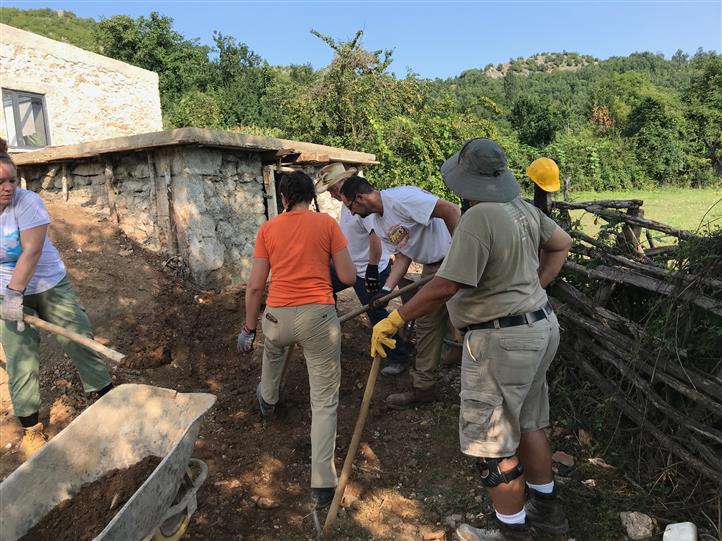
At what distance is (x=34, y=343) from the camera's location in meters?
3.32

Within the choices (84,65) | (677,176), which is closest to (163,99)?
(84,65)

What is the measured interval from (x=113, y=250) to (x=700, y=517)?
628 centimetres

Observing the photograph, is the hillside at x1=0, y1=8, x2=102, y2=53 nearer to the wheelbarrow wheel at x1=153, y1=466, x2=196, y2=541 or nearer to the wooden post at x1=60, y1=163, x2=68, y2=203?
the wooden post at x1=60, y1=163, x2=68, y2=203

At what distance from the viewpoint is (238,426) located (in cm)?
374

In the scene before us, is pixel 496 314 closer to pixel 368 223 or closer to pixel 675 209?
pixel 368 223

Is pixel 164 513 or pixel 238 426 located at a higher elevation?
pixel 164 513

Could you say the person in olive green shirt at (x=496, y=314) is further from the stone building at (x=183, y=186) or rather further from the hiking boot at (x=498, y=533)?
the stone building at (x=183, y=186)

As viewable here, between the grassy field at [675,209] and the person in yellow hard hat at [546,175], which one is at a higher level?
the person in yellow hard hat at [546,175]

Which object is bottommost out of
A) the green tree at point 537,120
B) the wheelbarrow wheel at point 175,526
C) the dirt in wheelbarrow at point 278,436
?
the dirt in wheelbarrow at point 278,436

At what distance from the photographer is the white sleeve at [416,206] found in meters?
3.76

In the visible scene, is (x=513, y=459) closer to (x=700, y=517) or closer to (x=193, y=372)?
(x=700, y=517)

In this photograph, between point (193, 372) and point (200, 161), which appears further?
point (200, 161)

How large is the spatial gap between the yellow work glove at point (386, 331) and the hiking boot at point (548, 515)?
3.54 ft

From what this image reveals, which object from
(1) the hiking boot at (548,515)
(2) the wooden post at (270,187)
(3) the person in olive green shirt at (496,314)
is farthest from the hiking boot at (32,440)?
(2) the wooden post at (270,187)
